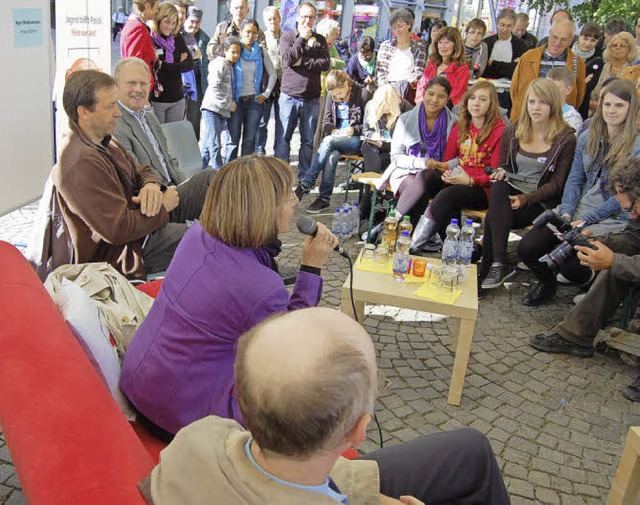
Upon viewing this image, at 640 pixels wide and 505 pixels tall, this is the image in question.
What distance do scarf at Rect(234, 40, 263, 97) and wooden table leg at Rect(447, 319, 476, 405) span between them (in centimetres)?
438

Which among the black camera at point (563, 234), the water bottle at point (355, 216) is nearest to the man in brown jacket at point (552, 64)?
the water bottle at point (355, 216)

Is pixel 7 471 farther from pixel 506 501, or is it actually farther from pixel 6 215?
pixel 6 215

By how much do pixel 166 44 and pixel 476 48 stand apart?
436cm

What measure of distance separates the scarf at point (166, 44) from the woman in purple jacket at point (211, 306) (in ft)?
14.4

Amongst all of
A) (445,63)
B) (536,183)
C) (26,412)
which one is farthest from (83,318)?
(445,63)

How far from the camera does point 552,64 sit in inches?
260

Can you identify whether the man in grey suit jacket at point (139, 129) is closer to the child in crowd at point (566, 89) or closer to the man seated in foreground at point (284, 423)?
the man seated in foreground at point (284, 423)

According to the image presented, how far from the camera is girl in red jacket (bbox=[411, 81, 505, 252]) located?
5145 mm

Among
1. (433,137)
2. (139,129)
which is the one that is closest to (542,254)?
(433,137)

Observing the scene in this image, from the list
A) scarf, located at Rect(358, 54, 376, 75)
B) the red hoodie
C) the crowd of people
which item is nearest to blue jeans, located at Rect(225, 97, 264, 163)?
the crowd of people

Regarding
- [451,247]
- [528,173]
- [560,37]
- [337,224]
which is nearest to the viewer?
[451,247]

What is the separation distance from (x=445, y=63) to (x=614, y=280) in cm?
354

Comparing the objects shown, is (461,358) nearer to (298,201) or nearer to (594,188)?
(298,201)

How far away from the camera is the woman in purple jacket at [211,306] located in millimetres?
1983
